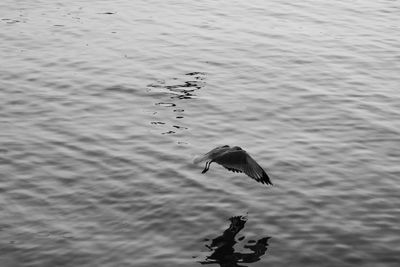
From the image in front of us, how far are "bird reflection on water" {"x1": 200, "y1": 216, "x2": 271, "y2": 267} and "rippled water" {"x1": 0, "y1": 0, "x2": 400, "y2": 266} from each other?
2.2 inches

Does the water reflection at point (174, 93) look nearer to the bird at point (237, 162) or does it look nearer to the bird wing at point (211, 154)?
the bird wing at point (211, 154)

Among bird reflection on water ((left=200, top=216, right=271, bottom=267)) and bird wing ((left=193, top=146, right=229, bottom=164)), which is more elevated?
bird wing ((left=193, top=146, right=229, bottom=164))

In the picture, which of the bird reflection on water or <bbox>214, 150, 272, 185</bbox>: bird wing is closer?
the bird reflection on water

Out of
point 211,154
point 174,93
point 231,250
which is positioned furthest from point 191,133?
point 231,250

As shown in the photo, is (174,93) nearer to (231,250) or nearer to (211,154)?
(211,154)

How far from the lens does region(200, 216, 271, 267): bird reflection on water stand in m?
15.6

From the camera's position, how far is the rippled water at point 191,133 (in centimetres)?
1641

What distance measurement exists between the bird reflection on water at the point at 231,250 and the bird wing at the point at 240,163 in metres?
1.51

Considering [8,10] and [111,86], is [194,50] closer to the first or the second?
[111,86]

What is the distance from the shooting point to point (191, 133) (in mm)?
22547

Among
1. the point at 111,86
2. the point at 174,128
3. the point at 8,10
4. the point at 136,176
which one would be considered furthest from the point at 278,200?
the point at 8,10

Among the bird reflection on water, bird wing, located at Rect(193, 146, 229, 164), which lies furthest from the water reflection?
the bird reflection on water

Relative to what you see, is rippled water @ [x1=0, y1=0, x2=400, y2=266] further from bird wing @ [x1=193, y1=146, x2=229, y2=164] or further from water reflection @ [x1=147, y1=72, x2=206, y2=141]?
bird wing @ [x1=193, y1=146, x2=229, y2=164]

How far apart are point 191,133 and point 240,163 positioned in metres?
6.62
